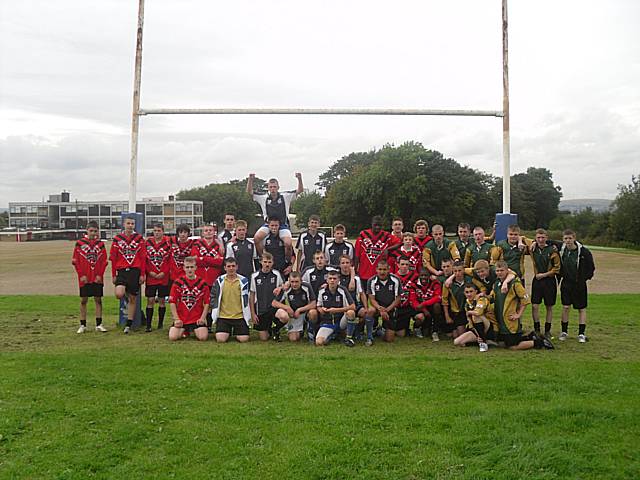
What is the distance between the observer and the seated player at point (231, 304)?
8.02 m

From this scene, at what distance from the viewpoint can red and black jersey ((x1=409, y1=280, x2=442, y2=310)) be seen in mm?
8180

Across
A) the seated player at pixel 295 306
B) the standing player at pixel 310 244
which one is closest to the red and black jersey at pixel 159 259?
the seated player at pixel 295 306

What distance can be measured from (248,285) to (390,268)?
211 centimetres

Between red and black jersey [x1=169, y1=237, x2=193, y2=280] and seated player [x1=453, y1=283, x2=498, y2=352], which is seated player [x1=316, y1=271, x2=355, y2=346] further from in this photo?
red and black jersey [x1=169, y1=237, x2=193, y2=280]

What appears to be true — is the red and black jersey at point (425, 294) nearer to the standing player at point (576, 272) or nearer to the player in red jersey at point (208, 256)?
Answer: the standing player at point (576, 272)

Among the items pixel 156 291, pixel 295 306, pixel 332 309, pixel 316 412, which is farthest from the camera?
pixel 156 291

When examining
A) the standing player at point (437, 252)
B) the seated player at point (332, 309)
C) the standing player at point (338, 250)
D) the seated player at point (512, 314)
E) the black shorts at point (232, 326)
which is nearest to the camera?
the seated player at point (512, 314)

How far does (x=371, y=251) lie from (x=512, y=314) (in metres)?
2.22

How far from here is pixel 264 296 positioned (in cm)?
820

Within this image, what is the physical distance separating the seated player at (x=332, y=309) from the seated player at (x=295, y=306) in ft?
0.42

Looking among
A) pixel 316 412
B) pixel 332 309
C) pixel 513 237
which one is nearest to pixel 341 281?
pixel 332 309

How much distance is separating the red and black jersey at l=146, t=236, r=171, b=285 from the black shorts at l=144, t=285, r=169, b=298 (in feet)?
0.21

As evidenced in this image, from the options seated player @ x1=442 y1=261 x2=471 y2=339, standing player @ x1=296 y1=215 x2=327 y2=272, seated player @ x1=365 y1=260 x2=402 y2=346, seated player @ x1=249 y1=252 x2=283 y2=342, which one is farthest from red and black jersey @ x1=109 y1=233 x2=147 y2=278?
seated player @ x1=442 y1=261 x2=471 y2=339

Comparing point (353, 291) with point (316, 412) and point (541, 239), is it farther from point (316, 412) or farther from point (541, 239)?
point (316, 412)
